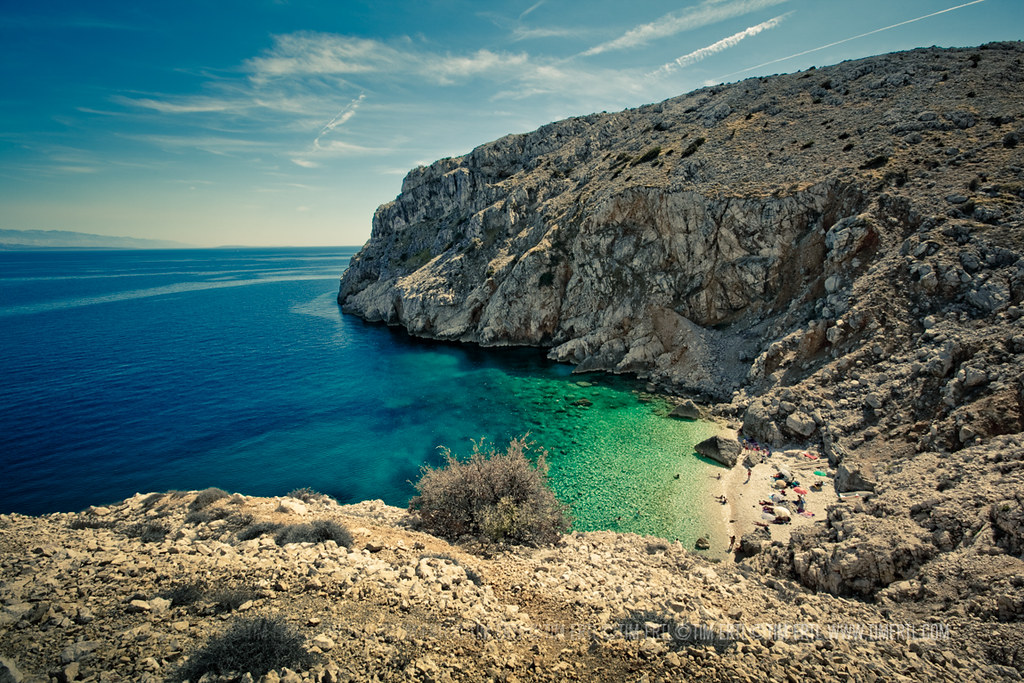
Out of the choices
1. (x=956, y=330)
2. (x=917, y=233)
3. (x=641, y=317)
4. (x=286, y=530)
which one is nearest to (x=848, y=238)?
(x=917, y=233)

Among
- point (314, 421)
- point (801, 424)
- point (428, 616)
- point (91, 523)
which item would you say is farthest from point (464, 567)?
point (314, 421)

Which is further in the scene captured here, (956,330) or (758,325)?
(758,325)

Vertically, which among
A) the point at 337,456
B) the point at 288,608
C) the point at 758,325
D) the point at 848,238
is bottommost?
the point at 337,456

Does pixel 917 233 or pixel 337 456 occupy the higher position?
pixel 917 233

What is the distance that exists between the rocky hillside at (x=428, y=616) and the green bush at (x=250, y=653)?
0.11 m

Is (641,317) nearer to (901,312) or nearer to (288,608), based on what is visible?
(901,312)

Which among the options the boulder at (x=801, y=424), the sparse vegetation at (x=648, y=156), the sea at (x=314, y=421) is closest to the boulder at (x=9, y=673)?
the sea at (x=314, y=421)

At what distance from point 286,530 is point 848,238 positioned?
32721 millimetres

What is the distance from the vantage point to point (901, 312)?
22.4 meters

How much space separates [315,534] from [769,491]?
711 inches

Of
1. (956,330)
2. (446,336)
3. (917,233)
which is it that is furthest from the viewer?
(446,336)

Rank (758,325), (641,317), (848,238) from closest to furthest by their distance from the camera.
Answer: (848,238) → (758,325) → (641,317)

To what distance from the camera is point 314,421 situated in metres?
28.8

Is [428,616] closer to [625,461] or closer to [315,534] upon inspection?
[315,534]
